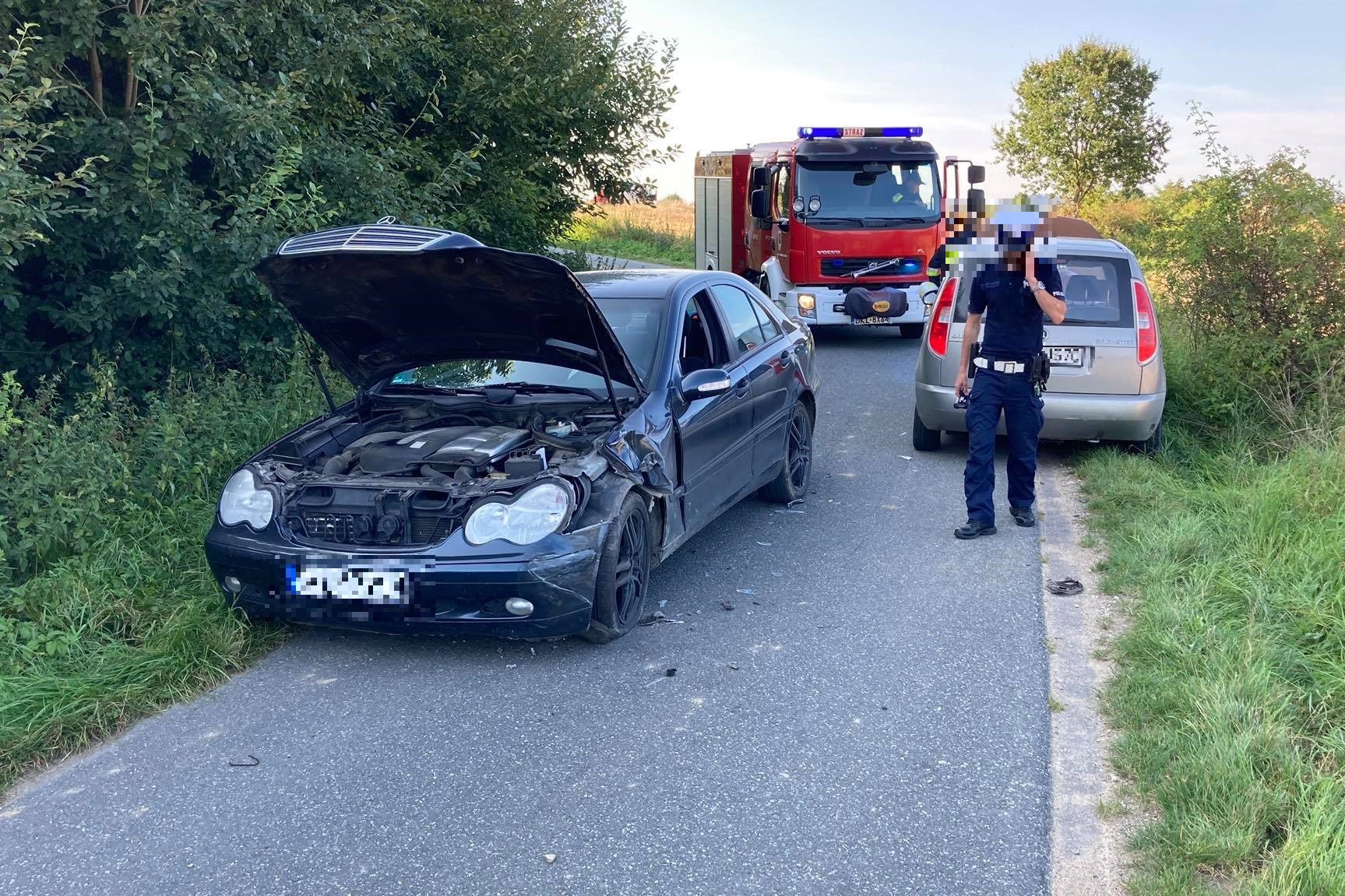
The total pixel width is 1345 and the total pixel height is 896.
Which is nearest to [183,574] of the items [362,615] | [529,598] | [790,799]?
[362,615]

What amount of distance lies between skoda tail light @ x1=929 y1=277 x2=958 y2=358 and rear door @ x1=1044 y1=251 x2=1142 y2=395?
2.34 ft

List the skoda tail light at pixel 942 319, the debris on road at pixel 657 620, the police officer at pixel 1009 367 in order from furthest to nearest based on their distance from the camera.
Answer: the skoda tail light at pixel 942 319 → the police officer at pixel 1009 367 → the debris on road at pixel 657 620

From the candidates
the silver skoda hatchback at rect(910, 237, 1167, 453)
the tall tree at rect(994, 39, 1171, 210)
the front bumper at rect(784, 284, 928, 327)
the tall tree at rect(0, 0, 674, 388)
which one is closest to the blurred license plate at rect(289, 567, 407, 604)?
the tall tree at rect(0, 0, 674, 388)

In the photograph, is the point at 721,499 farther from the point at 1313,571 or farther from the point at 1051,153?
→ the point at 1051,153

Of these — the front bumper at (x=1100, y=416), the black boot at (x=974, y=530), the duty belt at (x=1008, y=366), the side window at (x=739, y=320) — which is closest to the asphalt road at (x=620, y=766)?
the black boot at (x=974, y=530)

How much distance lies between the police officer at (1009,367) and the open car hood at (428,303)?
7.48ft

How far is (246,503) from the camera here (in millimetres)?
5074

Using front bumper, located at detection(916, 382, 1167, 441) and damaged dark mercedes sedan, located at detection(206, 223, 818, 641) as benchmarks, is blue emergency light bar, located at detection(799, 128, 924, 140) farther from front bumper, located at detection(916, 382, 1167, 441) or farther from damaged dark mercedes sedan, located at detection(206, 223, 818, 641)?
damaged dark mercedes sedan, located at detection(206, 223, 818, 641)

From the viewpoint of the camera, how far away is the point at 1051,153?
3269cm

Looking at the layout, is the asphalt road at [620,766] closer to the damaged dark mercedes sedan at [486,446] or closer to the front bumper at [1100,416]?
the damaged dark mercedes sedan at [486,446]

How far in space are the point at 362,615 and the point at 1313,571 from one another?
13.6ft

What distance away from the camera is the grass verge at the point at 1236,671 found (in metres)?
3.23

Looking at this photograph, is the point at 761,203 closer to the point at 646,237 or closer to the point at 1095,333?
the point at 1095,333

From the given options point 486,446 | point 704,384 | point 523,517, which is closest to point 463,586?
point 523,517
